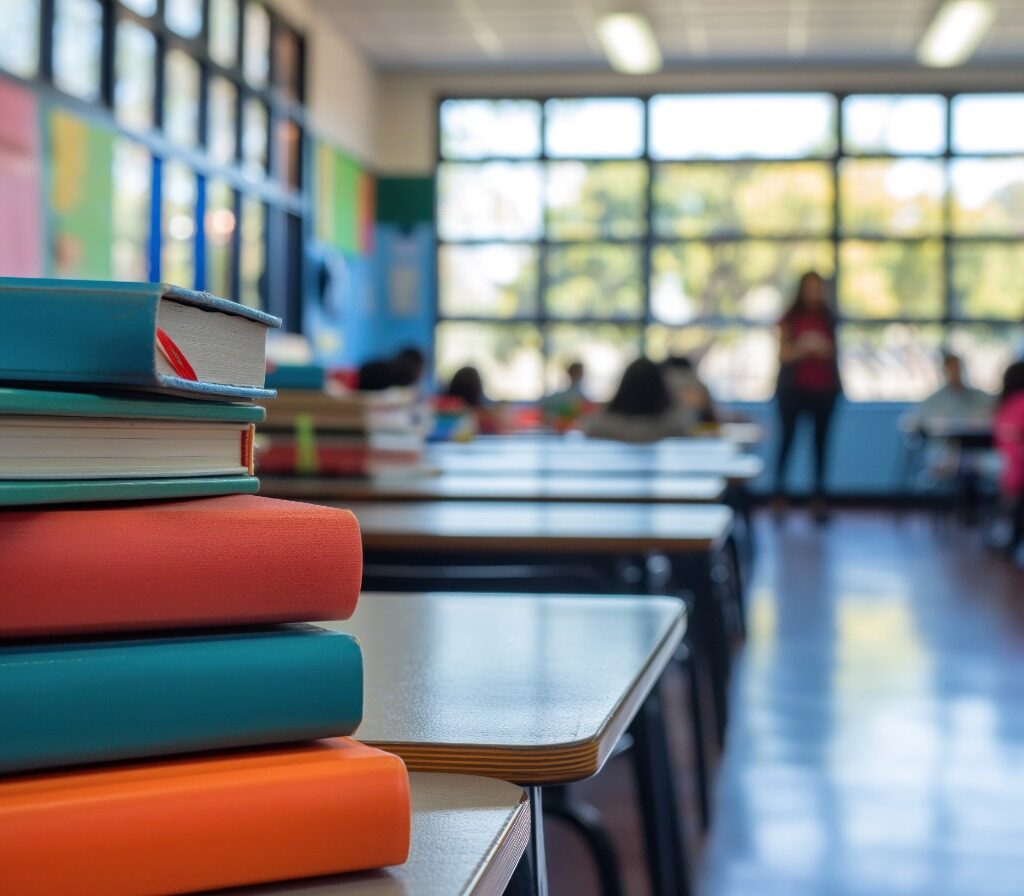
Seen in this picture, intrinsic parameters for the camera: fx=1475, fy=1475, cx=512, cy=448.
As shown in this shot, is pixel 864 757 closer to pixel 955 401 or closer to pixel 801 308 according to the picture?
pixel 801 308

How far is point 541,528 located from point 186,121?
5.90 m

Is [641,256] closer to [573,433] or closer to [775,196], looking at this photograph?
[775,196]

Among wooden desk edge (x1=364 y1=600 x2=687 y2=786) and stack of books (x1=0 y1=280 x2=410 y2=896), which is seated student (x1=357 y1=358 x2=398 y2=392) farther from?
stack of books (x1=0 y1=280 x2=410 y2=896)

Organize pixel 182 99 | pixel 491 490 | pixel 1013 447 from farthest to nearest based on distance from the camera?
pixel 182 99
pixel 1013 447
pixel 491 490

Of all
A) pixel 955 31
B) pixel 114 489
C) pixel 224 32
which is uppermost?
pixel 955 31

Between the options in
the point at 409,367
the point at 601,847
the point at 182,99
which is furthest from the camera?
the point at 182,99

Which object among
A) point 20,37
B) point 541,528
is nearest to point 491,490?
point 541,528

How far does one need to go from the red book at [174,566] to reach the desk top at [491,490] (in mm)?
1827

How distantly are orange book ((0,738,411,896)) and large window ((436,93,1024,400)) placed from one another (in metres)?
10.3

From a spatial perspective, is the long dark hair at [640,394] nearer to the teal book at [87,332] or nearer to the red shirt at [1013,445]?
the red shirt at [1013,445]

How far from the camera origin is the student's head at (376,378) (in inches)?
180

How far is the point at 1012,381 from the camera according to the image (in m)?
7.57

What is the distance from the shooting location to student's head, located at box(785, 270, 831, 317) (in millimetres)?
8734

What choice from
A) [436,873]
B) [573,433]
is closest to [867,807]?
[436,873]
